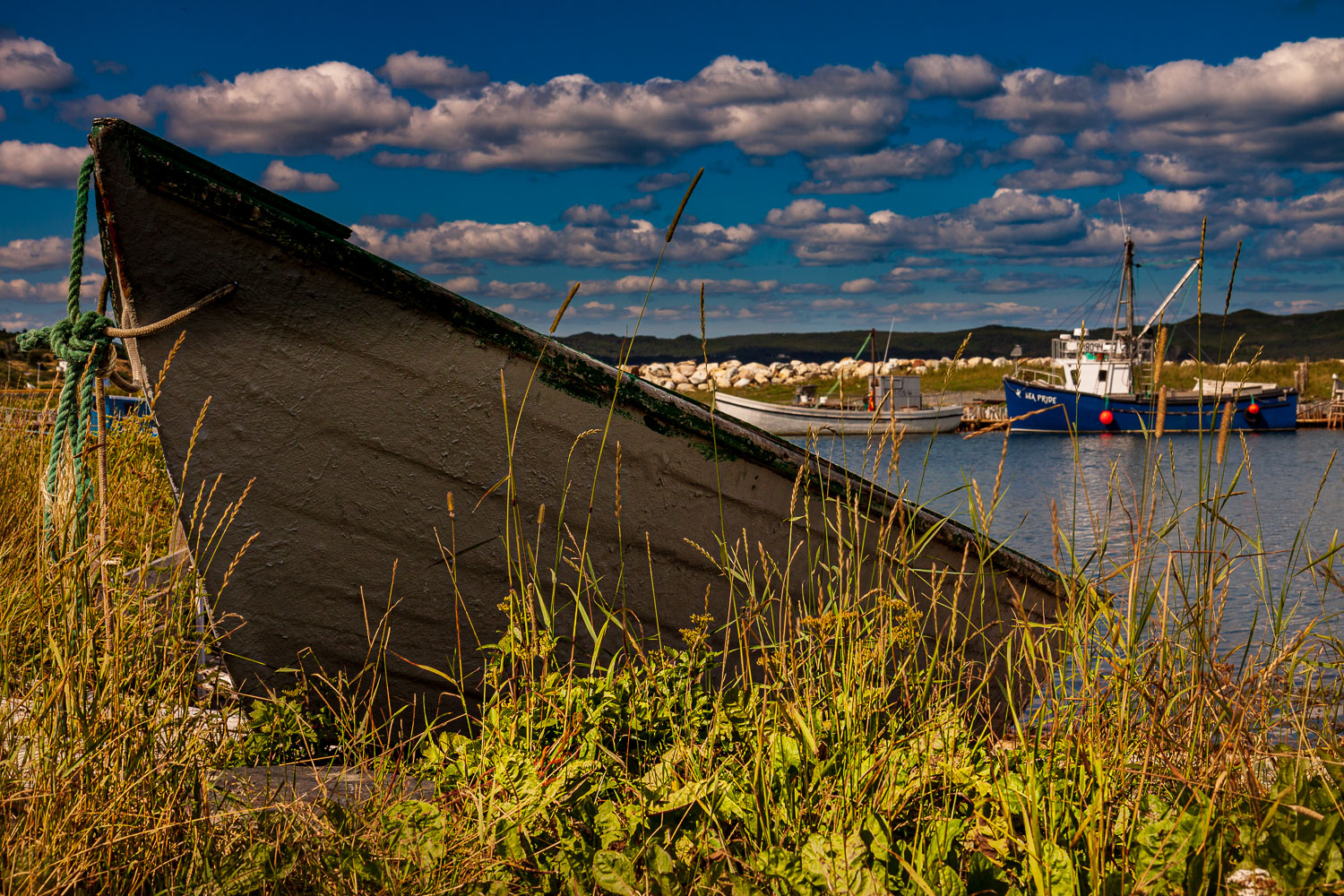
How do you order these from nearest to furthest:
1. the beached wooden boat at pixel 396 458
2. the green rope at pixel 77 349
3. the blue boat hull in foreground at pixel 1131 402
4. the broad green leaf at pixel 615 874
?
the broad green leaf at pixel 615 874
the green rope at pixel 77 349
the beached wooden boat at pixel 396 458
the blue boat hull in foreground at pixel 1131 402

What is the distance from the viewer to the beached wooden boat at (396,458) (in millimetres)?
2469

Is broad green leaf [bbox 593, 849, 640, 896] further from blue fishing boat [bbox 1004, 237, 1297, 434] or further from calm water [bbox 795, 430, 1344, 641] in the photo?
blue fishing boat [bbox 1004, 237, 1297, 434]

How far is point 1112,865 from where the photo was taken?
66.1 inches

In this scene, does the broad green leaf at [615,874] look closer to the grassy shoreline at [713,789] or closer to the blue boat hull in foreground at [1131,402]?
the grassy shoreline at [713,789]

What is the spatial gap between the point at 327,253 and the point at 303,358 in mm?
Result: 323

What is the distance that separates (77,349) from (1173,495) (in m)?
2.98

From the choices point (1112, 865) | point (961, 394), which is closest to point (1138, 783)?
point (1112, 865)

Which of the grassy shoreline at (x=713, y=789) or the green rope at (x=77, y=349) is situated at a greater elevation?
the green rope at (x=77, y=349)

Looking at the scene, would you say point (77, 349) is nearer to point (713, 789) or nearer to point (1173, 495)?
point (713, 789)

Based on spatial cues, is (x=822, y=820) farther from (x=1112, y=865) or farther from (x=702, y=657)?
(x=702, y=657)

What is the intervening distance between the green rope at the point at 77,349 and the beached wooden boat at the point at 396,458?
0.28 feet

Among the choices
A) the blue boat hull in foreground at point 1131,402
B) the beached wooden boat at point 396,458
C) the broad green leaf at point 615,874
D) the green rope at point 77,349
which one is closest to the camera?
the broad green leaf at point 615,874

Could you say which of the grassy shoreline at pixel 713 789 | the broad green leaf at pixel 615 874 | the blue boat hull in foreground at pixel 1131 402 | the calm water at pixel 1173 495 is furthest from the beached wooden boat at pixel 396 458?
the blue boat hull in foreground at pixel 1131 402

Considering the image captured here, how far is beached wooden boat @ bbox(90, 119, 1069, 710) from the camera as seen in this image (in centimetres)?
247
